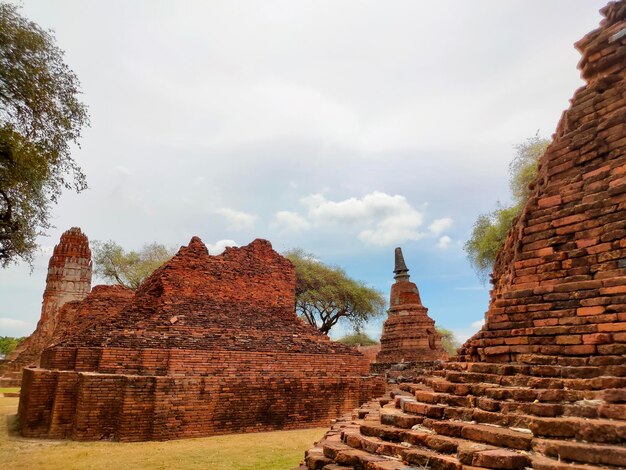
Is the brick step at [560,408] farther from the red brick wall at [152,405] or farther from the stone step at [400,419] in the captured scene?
the red brick wall at [152,405]

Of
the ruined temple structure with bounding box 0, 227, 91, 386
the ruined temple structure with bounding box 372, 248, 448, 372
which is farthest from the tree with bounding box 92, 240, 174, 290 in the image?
the ruined temple structure with bounding box 372, 248, 448, 372

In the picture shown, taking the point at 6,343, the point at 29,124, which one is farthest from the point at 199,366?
the point at 6,343

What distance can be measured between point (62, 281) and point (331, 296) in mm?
16559

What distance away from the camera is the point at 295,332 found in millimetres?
11938

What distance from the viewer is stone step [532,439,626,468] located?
7.78 feet

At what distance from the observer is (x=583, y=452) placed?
2.50 m

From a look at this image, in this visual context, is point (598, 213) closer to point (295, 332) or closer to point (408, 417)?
point (408, 417)

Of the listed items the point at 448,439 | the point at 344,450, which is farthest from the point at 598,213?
the point at 344,450

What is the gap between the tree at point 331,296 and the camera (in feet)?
96.7

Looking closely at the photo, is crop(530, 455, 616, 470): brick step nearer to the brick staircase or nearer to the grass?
the brick staircase

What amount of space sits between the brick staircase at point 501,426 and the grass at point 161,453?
319cm

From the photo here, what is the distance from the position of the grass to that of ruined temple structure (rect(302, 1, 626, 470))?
289 centimetres

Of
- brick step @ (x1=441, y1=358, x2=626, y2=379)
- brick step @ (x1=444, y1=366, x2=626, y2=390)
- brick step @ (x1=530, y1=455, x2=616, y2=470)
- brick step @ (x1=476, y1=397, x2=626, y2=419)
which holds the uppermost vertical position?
brick step @ (x1=441, y1=358, x2=626, y2=379)

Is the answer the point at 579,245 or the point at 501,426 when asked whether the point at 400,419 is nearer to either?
the point at 501,426
